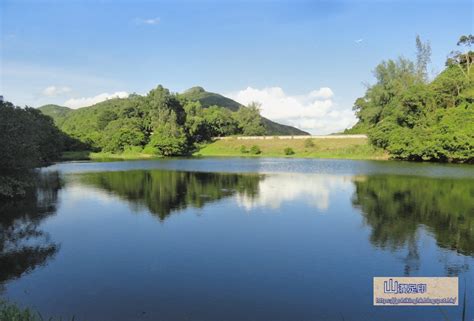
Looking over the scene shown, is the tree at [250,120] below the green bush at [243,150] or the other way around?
the other way around

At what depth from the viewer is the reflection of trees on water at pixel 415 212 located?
19.5m

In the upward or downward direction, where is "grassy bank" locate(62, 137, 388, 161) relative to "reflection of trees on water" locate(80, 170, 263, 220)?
upward

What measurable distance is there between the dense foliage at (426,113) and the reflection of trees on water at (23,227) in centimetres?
6264

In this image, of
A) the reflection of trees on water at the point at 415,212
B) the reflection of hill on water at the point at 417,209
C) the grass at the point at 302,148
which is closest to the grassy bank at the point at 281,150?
the grass at the point at 302,148

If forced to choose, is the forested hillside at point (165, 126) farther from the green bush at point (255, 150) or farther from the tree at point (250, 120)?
the green bush at point (255, 150)

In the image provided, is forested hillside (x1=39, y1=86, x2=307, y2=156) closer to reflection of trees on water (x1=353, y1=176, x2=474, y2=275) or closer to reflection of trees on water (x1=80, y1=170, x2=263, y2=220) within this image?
reflection of trees on water (x1=80, y1=170, x2=263, y2=220)

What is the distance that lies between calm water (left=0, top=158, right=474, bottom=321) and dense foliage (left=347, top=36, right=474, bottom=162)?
40798mm

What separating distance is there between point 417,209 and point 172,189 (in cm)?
2146

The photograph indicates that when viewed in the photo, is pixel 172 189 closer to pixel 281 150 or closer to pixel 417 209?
pixel 417 209

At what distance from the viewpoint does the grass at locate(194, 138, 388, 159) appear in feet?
311

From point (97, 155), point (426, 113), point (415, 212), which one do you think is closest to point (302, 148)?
point (426, 113)

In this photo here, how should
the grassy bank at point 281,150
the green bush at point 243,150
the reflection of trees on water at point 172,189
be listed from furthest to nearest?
the green bush at point 243,150 < the grassy bank at point 281,150 < the reflection of trees on water at point 172,189

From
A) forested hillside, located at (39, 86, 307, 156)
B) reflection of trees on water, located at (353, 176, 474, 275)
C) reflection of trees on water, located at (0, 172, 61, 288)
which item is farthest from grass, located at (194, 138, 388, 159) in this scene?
reflection of trees on water, located at (0, 172, 61, 288)

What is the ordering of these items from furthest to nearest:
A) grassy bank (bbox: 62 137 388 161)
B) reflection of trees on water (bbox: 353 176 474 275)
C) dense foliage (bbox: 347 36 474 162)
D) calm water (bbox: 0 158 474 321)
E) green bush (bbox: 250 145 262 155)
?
green bush (bbox: 250 145 262 155)
grassy bank (bbox: 62 137 388 161)
dense foliage (bbox: 347 36 474 162)
reflection of trees on water (bbox: 353 176 474 275)
calm water (bbox: 0 158 474 321)
